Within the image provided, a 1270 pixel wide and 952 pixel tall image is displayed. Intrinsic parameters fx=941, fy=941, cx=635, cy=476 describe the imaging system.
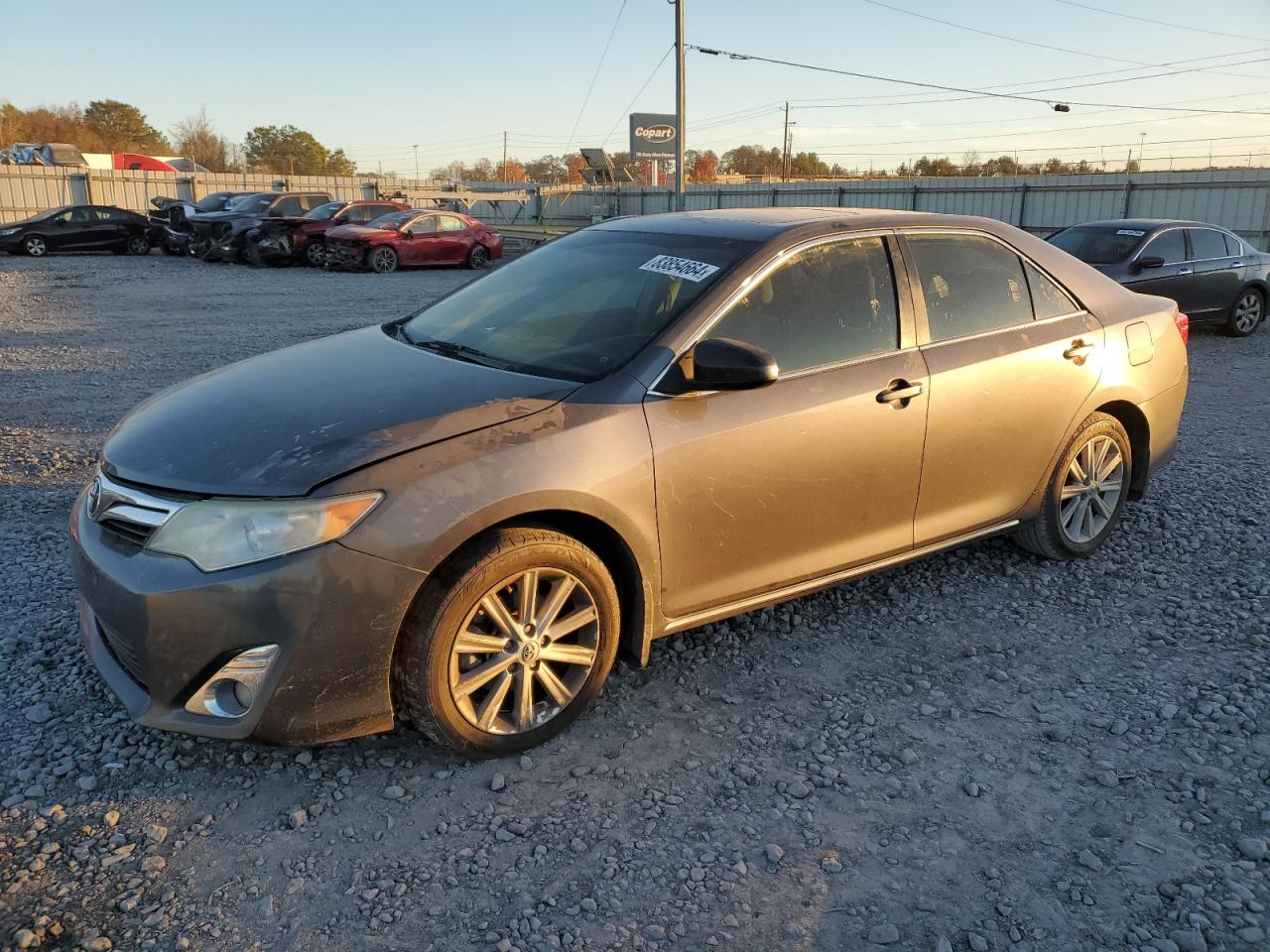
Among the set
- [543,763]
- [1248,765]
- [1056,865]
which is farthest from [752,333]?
[1248,765]

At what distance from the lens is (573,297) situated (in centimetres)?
391

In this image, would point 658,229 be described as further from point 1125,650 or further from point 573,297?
point 1125,650

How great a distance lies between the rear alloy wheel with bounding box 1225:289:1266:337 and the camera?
41.0ft

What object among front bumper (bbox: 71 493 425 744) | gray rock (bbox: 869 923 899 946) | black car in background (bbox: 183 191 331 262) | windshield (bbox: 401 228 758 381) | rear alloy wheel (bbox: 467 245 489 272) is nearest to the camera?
gray rock (bbox: 869 923 899 946)

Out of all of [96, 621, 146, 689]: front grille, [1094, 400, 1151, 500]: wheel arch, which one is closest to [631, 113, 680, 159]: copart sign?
[1094, 400, 1151, 500]: wheel arch

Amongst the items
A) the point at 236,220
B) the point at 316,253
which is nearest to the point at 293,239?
the point at 316,253

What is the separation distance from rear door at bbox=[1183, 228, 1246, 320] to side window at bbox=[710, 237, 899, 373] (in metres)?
9.66

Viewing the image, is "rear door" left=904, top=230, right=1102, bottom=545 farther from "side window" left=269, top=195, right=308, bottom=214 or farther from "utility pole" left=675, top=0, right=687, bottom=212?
"utility pole" left=675, top=0, right=687, bottom=212

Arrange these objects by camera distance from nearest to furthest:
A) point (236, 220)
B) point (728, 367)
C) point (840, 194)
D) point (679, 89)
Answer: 1. point (728, 367)
2. point (236, 220)
3. point (679, 89)
4. point (840, 194)

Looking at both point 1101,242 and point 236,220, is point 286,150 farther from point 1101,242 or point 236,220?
point 1101,242

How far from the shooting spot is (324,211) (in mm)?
23359

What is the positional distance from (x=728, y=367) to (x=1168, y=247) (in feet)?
34.2

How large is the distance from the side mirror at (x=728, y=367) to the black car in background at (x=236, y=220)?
22.1m

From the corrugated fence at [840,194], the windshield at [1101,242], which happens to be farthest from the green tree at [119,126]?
the windshield at [1101,242]
